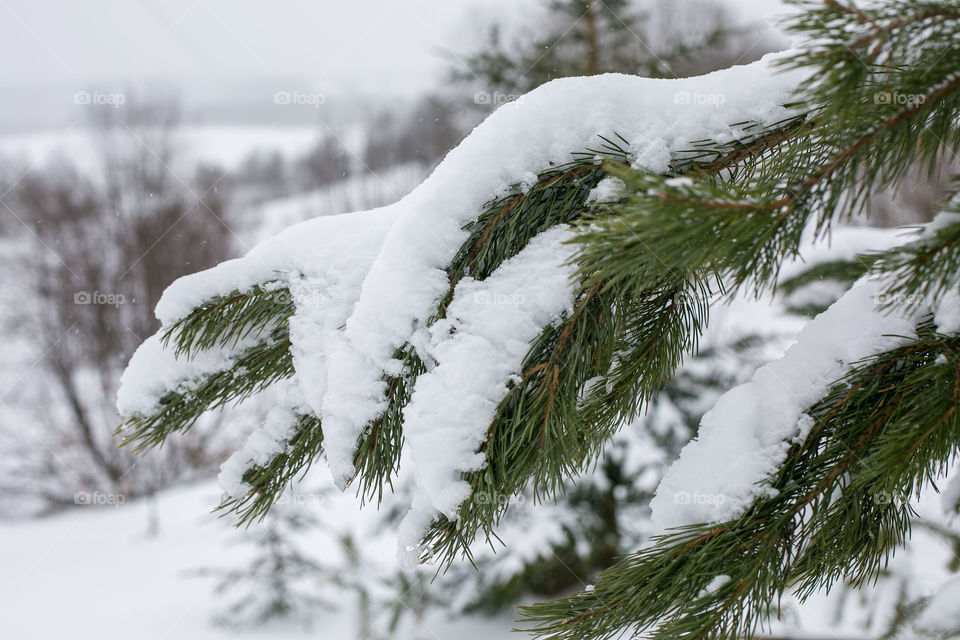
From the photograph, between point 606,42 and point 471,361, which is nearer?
point 471,361

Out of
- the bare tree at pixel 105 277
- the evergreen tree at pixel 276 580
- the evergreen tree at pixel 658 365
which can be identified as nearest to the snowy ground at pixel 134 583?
the evergreen tree at pixel 276 580

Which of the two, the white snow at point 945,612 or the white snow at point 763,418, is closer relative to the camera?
the white snow at point 763,418

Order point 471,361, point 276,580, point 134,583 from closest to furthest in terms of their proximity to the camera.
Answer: point 471,361 → point 276,580 → point 134,583

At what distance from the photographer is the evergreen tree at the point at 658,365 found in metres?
0.70

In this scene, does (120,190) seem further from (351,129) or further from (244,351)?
(244,351)

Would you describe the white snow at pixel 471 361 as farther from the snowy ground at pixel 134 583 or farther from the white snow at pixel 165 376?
the snowy ground at pixel 134 583

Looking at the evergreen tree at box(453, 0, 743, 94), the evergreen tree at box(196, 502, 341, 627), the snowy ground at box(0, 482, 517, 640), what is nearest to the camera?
the evergreen tree at box(453, 0, 743, 94)

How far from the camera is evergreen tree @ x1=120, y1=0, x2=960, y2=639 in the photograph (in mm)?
700

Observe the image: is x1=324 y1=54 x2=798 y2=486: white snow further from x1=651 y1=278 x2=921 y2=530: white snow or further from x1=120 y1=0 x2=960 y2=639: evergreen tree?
x1=651 y1=278 x2=921 y2=530: white snow

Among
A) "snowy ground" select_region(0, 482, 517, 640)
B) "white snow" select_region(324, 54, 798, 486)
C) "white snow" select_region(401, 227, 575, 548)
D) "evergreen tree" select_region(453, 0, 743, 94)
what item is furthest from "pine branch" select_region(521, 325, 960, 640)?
"snowy ground" select_region(0, 482, 517, 640)

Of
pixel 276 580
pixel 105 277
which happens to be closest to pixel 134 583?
pixel 276 580

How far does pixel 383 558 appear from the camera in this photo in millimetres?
4914

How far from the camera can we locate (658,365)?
3.12ft

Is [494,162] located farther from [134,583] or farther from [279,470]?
[134,583]
